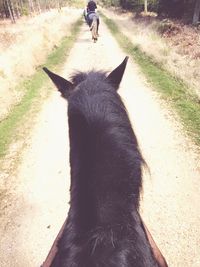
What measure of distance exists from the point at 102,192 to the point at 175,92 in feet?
23.7

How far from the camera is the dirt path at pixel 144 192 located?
3613 mm

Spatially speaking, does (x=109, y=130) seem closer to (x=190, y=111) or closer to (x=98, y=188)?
(x=98, y=188)

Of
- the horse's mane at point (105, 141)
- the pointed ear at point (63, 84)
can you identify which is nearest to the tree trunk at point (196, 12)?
the pointed ear at point (63, 84)

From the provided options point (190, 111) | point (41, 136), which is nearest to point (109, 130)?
point (41, 136)

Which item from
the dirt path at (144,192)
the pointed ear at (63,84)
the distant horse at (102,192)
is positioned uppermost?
the pointed ear at (63,84)

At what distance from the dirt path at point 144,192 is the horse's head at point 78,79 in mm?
1921

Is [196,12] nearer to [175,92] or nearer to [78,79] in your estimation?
[175,92]

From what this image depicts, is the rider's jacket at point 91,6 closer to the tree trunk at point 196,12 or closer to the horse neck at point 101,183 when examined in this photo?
the tree trunk at point 196,12

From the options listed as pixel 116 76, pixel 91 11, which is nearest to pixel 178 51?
pixel 91 11

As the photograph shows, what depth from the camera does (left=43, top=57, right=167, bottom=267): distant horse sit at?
4.83 ft

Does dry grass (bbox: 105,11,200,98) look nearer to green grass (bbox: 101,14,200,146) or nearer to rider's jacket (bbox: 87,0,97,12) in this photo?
green grass (bbox: 101,14,200,146)

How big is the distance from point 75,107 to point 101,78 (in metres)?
0.52

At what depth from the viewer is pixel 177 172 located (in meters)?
4.83

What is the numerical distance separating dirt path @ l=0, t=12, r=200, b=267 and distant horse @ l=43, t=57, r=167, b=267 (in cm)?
212
